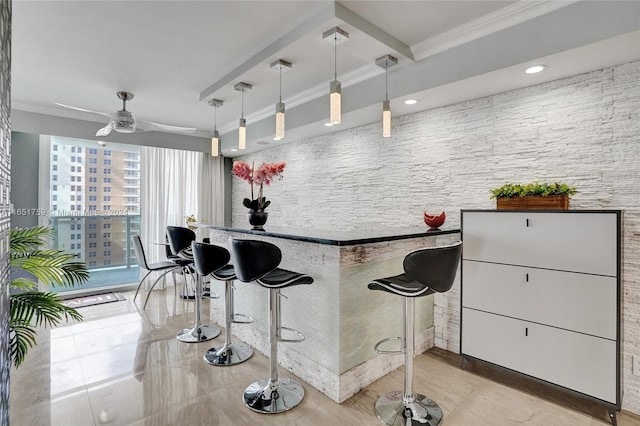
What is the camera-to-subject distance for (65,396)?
228cm

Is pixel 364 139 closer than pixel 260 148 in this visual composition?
Yes

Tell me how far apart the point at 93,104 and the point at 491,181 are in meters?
4.66

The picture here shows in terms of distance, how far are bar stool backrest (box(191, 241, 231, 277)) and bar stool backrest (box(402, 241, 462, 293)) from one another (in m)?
1.50

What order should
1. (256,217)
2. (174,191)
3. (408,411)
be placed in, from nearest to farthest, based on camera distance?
(408,411) < (256,217) < (174,191)

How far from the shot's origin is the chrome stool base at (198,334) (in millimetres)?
3230

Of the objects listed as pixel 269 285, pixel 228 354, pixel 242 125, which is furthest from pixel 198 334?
pixel 242 125

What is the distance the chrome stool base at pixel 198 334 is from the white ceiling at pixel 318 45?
8.18 ft

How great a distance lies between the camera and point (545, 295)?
2.31m

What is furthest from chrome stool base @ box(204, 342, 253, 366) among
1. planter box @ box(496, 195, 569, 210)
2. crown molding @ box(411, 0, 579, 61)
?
crown molding @ box(411, 0, 579, 61)

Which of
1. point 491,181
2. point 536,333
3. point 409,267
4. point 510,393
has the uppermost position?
point 491,181

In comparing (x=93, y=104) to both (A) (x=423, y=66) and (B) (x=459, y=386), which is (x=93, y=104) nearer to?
(A) (x=423, y=66)

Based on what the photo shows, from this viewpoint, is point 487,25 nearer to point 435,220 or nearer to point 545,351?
point 435,220

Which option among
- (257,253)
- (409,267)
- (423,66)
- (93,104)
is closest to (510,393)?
(409,267)

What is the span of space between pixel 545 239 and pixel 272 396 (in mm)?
2159
